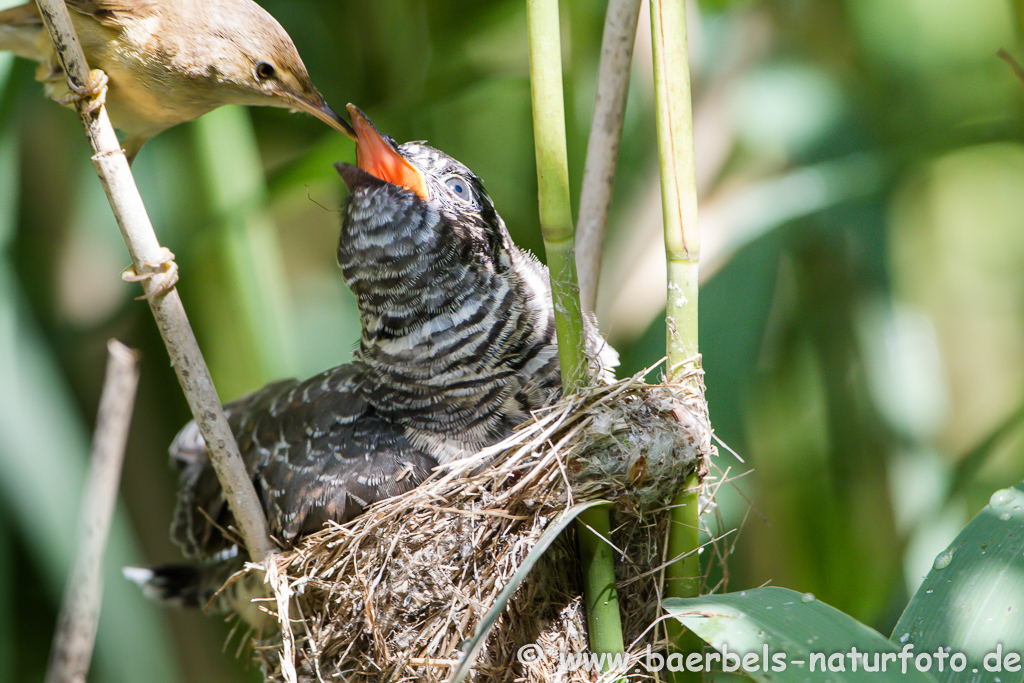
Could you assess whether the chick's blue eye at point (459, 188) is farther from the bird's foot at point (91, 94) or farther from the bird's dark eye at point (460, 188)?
the bird's foot at point (91, 94)

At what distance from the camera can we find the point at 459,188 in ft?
3.66

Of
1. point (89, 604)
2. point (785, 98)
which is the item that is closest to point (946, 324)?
point (785, 98)

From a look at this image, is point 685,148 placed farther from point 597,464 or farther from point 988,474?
point 988,474

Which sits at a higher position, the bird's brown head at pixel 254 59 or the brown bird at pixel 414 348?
the bird's brown head at pixel 254 59

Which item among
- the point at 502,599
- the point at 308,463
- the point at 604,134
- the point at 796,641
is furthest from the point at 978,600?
the point at 308,463

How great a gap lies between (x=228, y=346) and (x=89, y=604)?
83 centimetres

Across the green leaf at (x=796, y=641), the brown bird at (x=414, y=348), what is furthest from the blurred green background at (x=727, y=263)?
the green leaf at (x=796, y=641)

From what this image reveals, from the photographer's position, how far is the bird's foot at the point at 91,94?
79 centimetres

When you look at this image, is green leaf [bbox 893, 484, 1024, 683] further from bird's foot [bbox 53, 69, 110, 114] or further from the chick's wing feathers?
bird's foot [bbox 53, 69, 110, 114]

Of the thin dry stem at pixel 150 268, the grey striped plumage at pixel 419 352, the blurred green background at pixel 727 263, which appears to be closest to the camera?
the thin dry stem at pixel 150 268

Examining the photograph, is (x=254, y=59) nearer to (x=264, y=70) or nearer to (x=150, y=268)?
(x=264, y=70)

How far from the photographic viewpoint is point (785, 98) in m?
1.79

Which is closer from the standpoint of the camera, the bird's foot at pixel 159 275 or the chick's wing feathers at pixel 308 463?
the bird's foot at pixel 159 275

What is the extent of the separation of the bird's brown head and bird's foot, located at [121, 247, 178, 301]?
0.86 feet
